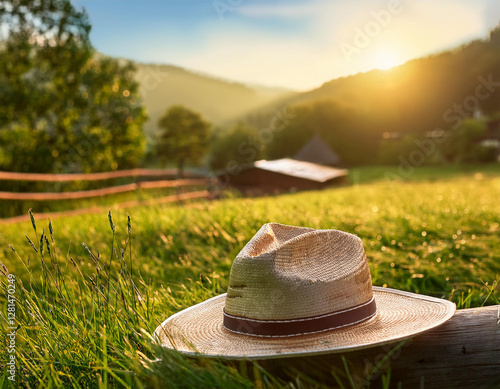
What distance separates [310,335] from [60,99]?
21.1 metres

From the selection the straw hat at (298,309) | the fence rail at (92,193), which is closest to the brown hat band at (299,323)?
the straw hat at (298,309)

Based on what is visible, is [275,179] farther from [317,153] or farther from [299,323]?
[299,323]

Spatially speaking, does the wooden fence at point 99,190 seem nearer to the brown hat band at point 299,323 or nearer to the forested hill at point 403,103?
the brown hat band at point 299,323

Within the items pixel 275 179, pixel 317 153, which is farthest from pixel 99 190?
pixel 317 153

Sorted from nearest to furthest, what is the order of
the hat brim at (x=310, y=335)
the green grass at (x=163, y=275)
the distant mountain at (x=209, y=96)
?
the hat brim at (x=310, y=335), the green grass at (x=163, y=275), the distant mountain at (x=209, y=96)

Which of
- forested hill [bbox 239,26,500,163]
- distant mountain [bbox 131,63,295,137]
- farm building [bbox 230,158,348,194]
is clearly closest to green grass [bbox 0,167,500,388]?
farm building [bbox 230,158,348,194]

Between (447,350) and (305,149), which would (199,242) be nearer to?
(447,350)

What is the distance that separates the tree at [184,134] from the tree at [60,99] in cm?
2846

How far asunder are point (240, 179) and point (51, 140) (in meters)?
10.6

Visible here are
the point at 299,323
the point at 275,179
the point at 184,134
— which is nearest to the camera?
the point at 299,323

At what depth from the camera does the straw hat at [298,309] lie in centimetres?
189

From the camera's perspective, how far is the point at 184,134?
5662 centimetres

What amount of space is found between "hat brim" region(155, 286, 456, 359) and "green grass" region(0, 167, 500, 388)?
81mm

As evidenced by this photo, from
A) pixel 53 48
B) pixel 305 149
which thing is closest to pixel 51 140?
pixel 53 48
